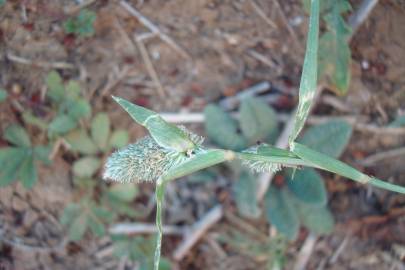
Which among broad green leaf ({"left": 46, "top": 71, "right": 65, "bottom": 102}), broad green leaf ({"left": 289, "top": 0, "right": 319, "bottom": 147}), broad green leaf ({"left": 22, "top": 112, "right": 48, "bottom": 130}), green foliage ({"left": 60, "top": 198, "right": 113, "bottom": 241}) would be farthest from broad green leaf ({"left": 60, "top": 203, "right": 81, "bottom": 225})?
broad green leaf ({"left": 289, "top": 0, "right": 319, "bottom": 147})

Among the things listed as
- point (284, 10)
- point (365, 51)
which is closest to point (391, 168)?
point (365, 51)

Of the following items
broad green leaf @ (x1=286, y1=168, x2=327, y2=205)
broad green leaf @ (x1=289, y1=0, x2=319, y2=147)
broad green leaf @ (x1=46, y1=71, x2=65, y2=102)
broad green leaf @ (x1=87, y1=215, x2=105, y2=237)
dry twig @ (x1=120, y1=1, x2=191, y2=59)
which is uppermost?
broad green leaf @ (x1=289, y1=0, x2=319, y2=147)

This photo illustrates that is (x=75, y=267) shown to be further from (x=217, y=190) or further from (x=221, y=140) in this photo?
(x=221, y=140)

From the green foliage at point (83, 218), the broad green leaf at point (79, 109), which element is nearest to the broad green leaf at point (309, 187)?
the green foliage at point (83, 218)

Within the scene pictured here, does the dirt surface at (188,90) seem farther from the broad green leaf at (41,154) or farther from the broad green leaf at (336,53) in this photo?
the broad green leaf at (336,53)

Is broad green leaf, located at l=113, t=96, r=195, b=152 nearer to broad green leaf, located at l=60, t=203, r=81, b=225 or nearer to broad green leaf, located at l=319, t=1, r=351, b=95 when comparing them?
broad green leaf, located at l=319, t=1, r=351, b=95

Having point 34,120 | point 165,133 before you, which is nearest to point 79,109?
point 34,120
